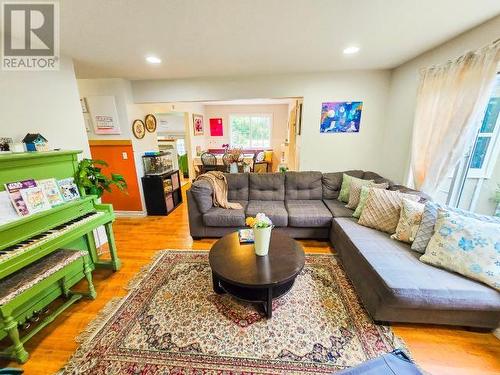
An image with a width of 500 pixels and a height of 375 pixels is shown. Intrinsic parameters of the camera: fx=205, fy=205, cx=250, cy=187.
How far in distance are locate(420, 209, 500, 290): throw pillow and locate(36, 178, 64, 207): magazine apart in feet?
10.2

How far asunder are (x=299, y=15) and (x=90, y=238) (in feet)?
9.29

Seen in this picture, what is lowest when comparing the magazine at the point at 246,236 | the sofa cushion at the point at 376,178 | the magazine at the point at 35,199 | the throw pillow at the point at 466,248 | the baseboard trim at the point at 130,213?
the baseboard trim at the point at 130,213

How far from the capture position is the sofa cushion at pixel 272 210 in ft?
8.56

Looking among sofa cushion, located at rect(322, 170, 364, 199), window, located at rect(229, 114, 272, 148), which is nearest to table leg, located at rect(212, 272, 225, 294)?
sofa cushion, located at rect(322, 170, 364, 199)

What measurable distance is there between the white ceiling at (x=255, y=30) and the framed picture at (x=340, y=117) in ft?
2.12

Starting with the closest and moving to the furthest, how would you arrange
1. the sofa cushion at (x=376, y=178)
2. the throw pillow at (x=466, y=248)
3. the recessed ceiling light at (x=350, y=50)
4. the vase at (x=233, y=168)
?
the throw pillow at (x=466, y=248) → the recessed ceiling light at (x=350, y=50) → the sofa cushion at (x=376, y=178) → the vase at (x=233, y=168)

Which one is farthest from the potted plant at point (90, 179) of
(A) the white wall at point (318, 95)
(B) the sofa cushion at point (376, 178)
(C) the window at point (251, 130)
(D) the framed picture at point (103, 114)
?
(C) the window at point (251, 130)

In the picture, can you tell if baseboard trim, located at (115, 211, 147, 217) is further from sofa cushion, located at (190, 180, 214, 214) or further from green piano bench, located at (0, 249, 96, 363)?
green piano bench, located at (0, 249, 96, 363)

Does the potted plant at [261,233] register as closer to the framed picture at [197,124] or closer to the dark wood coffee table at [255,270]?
the dark wood coffee table at [255,270]

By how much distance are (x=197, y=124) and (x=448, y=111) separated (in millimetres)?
5685

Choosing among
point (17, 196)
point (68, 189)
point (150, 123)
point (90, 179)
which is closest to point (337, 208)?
point (90, 179)

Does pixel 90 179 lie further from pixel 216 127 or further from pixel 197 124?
pixel 216 127

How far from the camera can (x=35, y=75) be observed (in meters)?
1.98

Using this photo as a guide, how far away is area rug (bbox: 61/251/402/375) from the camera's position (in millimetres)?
1291
